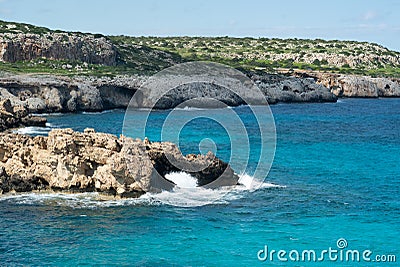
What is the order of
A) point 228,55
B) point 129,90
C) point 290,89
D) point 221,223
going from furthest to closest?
point 228,55, point 290,89, point 129,90, point 221,223

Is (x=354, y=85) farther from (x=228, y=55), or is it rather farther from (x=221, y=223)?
(x=221, y=223)

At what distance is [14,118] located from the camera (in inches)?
2399

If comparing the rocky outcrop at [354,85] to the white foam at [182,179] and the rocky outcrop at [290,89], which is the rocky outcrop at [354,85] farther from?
the white foam at [182,179]

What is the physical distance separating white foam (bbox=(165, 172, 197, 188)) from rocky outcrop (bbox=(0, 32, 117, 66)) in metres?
70.1

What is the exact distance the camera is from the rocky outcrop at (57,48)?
98.1 meters

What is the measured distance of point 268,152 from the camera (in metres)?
51.5

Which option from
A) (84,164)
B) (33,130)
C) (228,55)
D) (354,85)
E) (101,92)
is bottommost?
(84,164)

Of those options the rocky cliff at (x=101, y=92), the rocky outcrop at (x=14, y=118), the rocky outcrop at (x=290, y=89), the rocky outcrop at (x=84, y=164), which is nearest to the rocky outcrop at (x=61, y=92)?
the rocky cliff at (x=101, y=92)

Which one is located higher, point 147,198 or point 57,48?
point 57,48

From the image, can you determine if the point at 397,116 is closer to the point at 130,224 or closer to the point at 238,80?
the point at 238,80

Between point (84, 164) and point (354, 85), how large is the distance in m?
103

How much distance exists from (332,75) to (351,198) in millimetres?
96536

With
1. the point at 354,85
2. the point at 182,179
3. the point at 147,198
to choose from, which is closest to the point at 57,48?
the point at 354,85

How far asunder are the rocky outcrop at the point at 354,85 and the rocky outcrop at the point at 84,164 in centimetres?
9591
